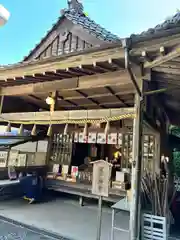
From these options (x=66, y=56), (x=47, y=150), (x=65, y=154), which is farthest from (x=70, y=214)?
(x=66, y=56)

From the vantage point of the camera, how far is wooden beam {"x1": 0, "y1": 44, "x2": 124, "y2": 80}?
3258mm

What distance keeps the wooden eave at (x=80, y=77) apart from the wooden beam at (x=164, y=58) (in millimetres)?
451

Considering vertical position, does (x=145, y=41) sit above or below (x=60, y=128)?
above

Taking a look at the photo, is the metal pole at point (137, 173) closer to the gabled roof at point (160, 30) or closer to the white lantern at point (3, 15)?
the gabled roof at point (160, 30)

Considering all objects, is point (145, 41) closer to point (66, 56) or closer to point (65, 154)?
point (66, 56)

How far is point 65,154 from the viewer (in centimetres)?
802

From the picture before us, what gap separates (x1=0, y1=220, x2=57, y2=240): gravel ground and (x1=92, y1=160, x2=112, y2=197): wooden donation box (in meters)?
1.49

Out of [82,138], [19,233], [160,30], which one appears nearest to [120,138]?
[82,138]

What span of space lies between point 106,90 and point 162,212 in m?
2.87

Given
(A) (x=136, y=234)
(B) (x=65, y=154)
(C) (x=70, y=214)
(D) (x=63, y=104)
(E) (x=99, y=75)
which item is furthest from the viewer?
(B) (x=65, y=154)

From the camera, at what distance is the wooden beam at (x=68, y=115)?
388cm

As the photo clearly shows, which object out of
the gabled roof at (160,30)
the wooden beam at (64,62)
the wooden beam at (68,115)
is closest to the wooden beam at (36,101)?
the wooden beam at (68,115)

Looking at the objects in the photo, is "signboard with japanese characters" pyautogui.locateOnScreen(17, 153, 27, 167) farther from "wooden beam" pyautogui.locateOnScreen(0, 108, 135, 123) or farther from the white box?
"wooden beam" pyautogui.locateOnScreen(0, 108, 135, 123)

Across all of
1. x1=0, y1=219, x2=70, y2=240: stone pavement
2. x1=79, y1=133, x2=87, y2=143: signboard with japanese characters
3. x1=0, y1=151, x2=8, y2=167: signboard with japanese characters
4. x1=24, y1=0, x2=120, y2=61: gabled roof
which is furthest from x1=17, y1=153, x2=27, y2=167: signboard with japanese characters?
x1=24, y1=0, x2=120, y2=61: gabled roof
